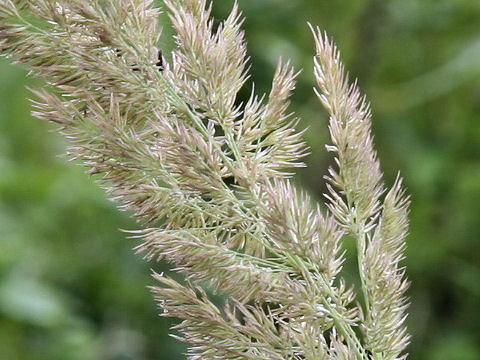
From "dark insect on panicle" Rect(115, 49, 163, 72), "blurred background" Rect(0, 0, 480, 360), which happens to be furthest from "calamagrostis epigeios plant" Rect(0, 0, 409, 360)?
"blurred background" Rect(0, 0, 480, 360)

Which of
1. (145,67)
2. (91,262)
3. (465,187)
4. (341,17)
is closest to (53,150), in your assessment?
(91,262)

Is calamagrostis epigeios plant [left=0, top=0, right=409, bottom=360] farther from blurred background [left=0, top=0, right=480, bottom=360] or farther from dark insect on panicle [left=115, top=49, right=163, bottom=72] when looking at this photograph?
blurred background [left=0, top=0, right=480, bottom=360]

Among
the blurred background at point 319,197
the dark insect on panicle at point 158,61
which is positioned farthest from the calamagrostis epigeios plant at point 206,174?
the blurred background at point 319,197

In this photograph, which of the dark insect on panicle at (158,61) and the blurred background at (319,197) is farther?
the blurred background at (319,197)

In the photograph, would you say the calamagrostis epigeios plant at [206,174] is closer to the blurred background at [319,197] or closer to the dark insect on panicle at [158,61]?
the dark insect on panicle at [158,61]

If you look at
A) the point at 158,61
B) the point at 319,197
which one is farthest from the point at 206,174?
the point at 319,197

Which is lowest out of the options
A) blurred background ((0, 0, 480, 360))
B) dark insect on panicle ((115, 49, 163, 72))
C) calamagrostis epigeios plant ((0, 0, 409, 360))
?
calamagrostis epigeios plant ((0, 0, 409, 360))

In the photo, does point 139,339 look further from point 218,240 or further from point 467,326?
point 218,240
